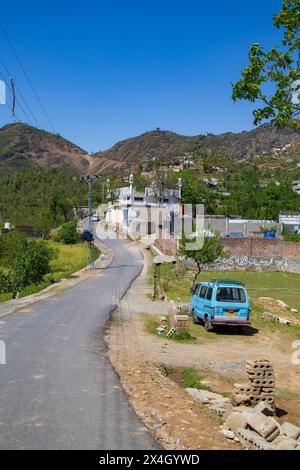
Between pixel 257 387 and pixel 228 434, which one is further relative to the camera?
pixel 257 387

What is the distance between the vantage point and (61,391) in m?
9.97

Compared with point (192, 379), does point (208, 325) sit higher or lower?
lower

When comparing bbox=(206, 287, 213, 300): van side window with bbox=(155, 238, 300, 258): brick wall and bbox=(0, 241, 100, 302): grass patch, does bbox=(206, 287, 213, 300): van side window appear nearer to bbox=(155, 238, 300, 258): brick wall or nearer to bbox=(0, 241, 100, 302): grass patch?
bbox=(0, 241, 100, 302): grass patch

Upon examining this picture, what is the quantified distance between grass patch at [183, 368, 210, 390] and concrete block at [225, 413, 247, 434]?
3.71 metres

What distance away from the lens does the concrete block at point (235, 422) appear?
314 inches

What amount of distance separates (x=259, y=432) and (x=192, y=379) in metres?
4.89

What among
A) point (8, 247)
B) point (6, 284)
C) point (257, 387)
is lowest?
point (6, 284)

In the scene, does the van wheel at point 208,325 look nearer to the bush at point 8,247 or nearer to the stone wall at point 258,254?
the stone wall at point 258,254

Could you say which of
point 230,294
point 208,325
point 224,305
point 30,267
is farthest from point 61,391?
point 30,267

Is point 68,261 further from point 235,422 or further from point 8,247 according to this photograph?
point 235,422

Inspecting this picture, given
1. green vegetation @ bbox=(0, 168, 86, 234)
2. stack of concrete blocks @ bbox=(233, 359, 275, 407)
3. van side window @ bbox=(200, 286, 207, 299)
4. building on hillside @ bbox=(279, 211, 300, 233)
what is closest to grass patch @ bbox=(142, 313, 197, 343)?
van side window @ bbox=(200, 286, 207, 299)

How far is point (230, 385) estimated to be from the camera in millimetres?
12375

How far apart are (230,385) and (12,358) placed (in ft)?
18.2

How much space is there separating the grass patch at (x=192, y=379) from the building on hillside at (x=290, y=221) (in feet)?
215
